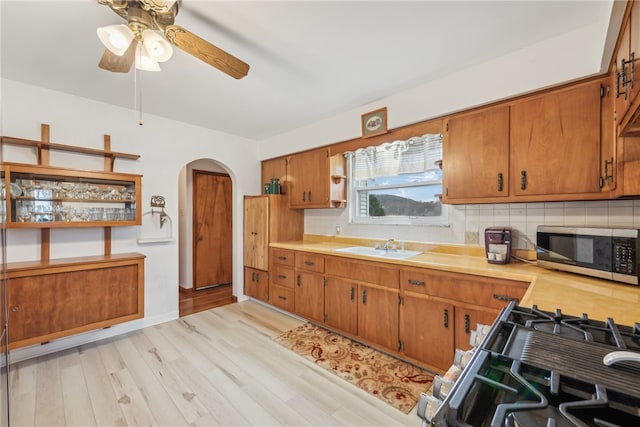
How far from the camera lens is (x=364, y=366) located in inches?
88.8

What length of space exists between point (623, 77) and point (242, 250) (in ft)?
13.1

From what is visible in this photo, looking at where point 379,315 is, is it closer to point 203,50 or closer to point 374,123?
point 374,123

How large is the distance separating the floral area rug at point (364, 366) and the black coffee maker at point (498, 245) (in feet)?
3.56

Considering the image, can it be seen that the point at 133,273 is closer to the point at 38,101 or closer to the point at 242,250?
the point at 242,250

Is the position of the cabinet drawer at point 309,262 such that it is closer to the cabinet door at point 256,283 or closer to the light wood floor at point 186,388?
Answer: the cabinet door at point 256,283

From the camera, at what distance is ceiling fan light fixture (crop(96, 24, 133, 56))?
4.51 feet

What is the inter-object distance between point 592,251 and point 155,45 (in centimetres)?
287

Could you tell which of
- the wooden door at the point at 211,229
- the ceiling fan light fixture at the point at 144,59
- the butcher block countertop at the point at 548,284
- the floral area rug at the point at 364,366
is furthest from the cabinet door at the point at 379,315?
the wooden door at the point at 211,229

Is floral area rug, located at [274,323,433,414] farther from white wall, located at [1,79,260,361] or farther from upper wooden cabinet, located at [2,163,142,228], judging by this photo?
upper wooden cabinet, located at [2,163,142,228]

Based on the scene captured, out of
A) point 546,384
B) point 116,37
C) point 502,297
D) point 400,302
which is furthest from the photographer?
point 400,302

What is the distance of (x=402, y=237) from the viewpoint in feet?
9.66

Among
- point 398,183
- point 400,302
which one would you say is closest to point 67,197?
point 400,302

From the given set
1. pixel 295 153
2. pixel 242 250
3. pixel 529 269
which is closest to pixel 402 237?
pixel 529 269

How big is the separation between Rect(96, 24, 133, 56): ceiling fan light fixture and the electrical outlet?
287 centimetres
